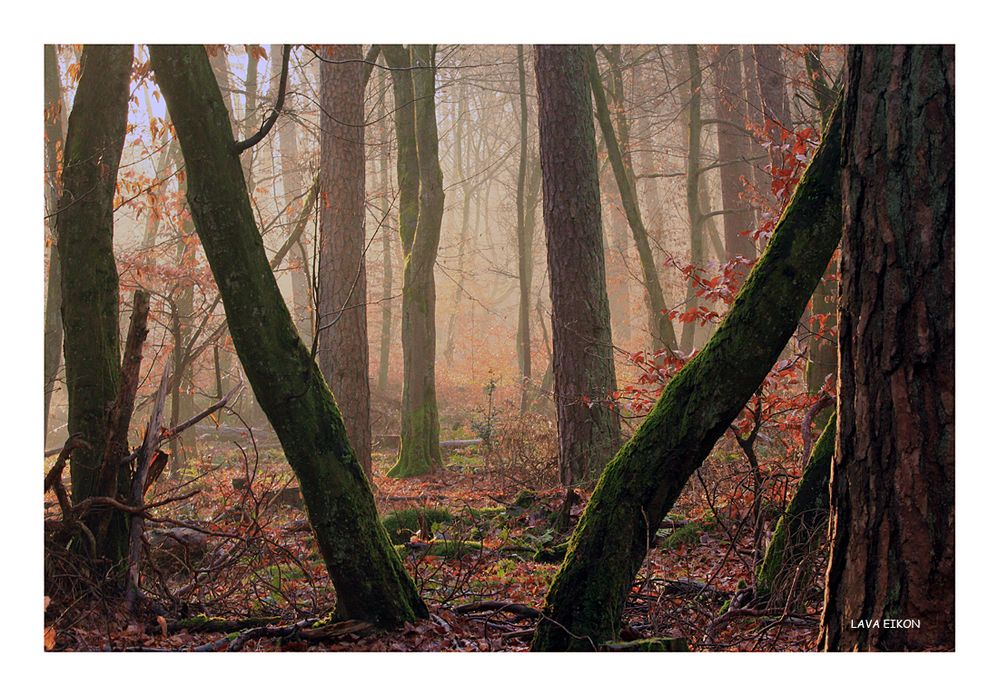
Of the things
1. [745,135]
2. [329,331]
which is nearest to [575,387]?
[329,331]

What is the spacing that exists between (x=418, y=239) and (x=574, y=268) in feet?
11.2

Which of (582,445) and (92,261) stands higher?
(92,261)

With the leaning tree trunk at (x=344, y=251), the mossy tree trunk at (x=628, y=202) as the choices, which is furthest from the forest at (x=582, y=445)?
the mossy tree trunk at (x=628, y=202)

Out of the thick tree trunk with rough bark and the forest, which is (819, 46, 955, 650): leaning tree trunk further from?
the thick tree trunk with rough bark

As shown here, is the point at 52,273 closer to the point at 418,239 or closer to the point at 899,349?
the point at 418,239

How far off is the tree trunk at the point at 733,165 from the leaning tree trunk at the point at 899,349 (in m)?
8.61

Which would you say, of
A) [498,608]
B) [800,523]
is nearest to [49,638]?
[498,608]

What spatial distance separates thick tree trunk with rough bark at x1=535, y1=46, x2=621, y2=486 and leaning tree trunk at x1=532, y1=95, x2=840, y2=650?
3.66 metres

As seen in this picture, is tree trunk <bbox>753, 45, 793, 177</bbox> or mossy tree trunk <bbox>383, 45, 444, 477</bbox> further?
mossy tree trunk <bbox>383, 45, 444, 477</bbox>

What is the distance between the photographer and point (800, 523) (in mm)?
3939

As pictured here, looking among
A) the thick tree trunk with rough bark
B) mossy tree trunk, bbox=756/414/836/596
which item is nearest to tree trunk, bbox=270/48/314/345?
the thick tree trunk with rough bark

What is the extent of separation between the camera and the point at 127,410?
420cm

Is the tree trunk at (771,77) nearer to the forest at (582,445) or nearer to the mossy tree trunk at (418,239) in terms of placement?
the forest at (582,445)

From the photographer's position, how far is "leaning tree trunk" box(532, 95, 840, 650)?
125 inches
